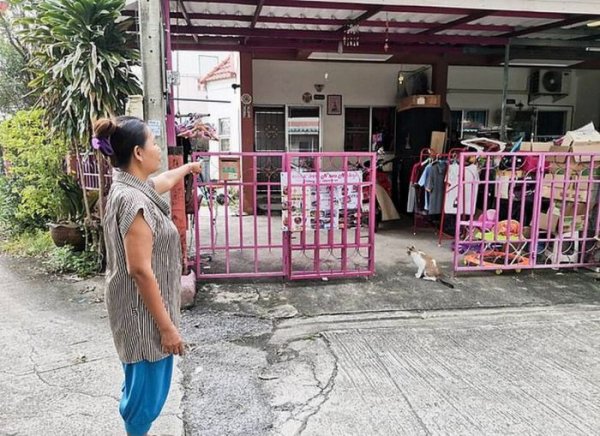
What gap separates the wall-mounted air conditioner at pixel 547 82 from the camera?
911cm

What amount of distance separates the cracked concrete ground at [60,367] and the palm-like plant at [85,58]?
123 cm

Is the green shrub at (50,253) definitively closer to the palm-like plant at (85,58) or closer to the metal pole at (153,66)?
the palm-like plant at (85,58)

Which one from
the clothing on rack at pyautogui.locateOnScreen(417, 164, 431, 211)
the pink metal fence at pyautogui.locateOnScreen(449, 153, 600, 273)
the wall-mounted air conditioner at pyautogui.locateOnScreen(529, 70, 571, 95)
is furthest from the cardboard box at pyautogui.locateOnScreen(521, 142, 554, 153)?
the wall-mounted air conditioner at pyautogui.locateOnScreen(529, 70, 571, 95)

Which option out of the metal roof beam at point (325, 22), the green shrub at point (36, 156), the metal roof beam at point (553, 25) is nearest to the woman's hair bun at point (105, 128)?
the green shrub at point (36, 156)

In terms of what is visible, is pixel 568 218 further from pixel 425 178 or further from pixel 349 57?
pixel 349 57

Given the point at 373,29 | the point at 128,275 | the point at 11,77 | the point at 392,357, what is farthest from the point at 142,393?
the point at 11,77

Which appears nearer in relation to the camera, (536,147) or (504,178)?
(504,178)

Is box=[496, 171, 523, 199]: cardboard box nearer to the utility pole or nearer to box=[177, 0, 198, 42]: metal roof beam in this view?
the utility pole

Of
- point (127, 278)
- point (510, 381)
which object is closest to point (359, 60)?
point (510, 381)

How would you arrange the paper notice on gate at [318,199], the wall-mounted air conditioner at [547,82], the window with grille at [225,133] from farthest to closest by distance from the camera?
1. the window with grille at [225,133]
2. the wall-mounted air conditioner at [547,82]
3. the paper notice on gate at [318,199]

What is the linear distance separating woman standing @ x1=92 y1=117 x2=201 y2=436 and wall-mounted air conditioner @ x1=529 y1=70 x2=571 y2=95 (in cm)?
923

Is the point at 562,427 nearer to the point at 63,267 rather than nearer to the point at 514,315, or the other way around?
the point at 514,315

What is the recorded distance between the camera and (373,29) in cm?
676

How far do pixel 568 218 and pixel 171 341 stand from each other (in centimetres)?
458
